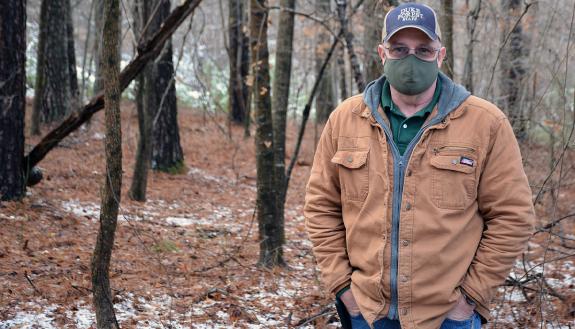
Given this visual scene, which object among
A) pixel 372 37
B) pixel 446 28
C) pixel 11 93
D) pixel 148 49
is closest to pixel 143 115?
pixel 11 93

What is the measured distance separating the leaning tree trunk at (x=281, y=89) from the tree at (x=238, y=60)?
9886mm

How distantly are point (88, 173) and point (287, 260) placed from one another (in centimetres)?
505

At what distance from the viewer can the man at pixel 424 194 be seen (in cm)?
268

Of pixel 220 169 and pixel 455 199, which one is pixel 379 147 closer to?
pixel 455 199

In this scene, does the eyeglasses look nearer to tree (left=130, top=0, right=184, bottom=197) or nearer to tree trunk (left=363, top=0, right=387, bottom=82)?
tree trunk (left=363, top=0, right=387, bottom=82)

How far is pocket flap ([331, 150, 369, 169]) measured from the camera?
281cm

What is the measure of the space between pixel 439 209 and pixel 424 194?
0.30 ft

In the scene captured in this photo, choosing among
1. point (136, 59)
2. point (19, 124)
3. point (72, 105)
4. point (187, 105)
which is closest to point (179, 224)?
point (19, 124)

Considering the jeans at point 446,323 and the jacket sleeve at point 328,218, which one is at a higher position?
the jacket sleeve at point 328,218

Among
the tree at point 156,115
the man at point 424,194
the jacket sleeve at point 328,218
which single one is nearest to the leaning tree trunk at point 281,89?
the tree at point 156,115

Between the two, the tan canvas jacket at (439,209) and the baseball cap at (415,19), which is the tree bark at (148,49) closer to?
the baseball cap at (415,19)

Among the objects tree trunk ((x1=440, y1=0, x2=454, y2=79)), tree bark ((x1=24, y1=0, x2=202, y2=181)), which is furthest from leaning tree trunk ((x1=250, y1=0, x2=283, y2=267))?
tree trunk ((x1=440, y1=0, x2=454, y2=79))

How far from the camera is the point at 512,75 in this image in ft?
49.0

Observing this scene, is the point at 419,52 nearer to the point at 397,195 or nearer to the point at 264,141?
the point at 397,195
